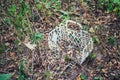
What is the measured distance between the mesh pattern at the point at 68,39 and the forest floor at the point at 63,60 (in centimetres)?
13

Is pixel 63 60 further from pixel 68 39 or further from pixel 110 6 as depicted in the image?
pixel 110 6

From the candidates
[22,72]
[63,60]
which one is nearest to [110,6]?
[63,60]

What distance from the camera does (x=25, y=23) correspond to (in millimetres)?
2600

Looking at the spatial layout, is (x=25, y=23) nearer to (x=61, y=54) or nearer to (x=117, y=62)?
(x=61, y=54)

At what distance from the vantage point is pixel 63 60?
2857 millimetres

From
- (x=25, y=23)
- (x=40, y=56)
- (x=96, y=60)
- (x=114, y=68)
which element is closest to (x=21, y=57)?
(x=40, y=56)

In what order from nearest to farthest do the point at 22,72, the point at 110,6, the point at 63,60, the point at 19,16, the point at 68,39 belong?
the point at 19,16
the point at 22,72
the point at 63,60
the point at 68,39
the point at 110,6

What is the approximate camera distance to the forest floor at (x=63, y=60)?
107 inches

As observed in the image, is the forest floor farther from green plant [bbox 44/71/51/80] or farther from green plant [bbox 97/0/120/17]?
green plant [bbox 97/0/120/17]

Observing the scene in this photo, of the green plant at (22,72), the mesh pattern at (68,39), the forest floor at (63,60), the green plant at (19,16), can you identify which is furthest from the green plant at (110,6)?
the green plant at (22,72)

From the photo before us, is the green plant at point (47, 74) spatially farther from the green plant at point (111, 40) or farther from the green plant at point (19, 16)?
the green plant at point (111, 40)

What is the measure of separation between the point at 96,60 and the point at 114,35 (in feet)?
1.72

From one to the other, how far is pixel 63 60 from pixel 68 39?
32cm

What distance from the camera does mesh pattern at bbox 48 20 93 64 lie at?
2889mm
